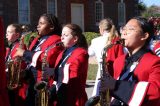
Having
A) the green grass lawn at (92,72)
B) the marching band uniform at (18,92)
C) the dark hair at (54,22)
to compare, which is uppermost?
the dark hair at (54,22)

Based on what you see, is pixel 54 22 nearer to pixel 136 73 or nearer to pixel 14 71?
pixel 14 71

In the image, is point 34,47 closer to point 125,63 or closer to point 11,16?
point 125,63

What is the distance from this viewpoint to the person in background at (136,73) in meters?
3.54

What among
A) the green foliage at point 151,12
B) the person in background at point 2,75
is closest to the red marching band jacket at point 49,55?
the person in background at point 2,75

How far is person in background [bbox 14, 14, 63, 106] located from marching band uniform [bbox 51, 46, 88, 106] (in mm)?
222

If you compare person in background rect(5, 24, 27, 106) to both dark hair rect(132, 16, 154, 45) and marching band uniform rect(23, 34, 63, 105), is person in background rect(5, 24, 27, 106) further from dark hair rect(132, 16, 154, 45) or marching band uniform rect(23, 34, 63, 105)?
dark hair rect(132, 16, 154, 45)

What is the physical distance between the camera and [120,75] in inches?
151

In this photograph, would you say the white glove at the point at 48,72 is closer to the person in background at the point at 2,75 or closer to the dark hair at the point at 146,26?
the person in background at the point at 2,75

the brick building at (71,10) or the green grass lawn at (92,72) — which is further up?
the brick building at (71,10)

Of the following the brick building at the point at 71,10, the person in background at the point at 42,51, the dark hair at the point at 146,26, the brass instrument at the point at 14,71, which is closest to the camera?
the dark hair at the point at 146,26

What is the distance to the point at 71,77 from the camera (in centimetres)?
496

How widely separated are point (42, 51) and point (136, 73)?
2038 mm

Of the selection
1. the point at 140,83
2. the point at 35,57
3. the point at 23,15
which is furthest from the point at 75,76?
the point at 23,15

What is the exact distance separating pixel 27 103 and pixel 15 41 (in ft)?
2.82
